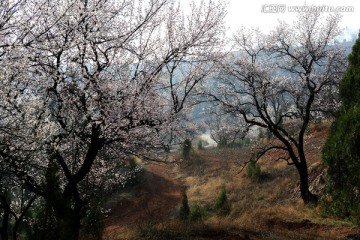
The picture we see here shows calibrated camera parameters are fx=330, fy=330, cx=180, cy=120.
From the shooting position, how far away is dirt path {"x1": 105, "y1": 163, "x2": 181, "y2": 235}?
2540 cm

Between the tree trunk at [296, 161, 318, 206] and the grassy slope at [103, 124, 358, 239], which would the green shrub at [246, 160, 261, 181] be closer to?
the grassy slope at [103, 124, 358, 239]

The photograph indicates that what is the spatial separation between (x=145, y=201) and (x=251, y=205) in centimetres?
1278

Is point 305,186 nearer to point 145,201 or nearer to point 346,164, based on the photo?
point 346,164

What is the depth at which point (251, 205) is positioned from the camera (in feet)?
61.6

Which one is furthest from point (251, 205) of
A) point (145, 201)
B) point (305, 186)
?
point (145, 201)

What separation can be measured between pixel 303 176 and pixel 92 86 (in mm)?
12026

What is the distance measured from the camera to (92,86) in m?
7.71

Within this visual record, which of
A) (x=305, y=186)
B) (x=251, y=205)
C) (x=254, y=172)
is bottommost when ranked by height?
Result: (x=251, y=205)

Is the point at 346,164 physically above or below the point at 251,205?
above

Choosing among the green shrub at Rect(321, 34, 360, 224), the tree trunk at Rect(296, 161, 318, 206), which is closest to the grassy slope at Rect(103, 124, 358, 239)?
the tree trunk at Rect(296, 161, 318, 206)

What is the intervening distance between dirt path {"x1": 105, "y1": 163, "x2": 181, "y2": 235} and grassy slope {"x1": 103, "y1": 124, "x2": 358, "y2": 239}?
151 centimetres

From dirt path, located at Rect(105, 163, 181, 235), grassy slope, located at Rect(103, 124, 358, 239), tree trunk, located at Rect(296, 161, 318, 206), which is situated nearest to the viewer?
grassy slope, located at Rect(103, 124, 358, 239)

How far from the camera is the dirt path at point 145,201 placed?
25.4 metres

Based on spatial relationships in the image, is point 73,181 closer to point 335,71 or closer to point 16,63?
point 16,63
